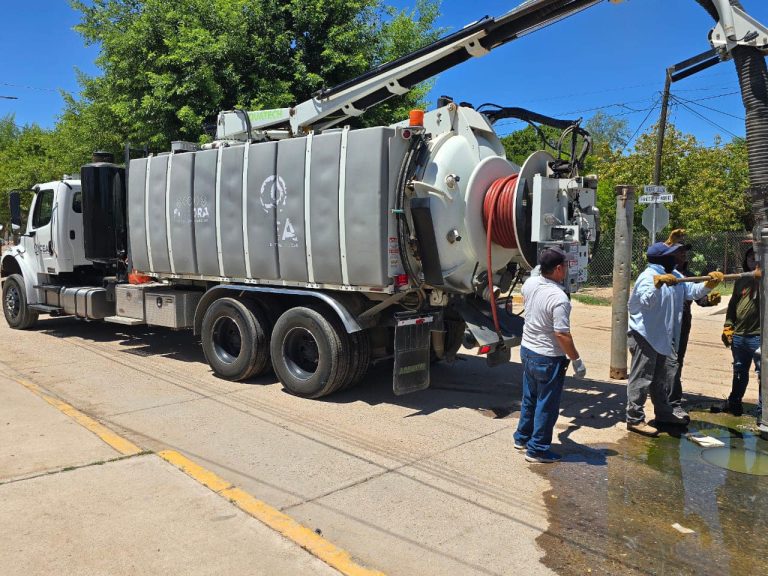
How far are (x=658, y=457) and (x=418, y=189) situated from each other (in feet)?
10.9

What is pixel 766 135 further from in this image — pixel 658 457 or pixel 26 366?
pixel 26 366

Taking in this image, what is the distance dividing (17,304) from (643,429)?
1132 cm

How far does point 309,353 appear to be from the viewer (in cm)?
745

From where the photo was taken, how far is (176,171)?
8484 mm

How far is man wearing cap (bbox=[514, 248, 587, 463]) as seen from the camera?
5059mm

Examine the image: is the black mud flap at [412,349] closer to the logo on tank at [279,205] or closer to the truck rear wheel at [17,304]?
the logo on tank at [279,205]

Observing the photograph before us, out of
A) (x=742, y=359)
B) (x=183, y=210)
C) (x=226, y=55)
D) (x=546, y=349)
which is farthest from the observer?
(x=226, y=55)

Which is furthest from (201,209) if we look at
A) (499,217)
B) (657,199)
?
(657,199)

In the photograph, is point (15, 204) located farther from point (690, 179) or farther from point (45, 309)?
point (690, 179)

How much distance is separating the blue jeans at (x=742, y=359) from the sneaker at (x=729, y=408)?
0.04 m

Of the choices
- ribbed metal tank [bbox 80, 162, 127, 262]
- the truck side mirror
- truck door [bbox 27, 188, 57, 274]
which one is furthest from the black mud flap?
the truck side mirror

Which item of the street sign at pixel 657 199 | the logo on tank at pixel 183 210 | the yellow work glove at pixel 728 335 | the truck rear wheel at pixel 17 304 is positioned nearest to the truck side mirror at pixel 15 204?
the truck rear wheel at pixel 17 304

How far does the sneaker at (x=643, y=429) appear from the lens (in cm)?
584

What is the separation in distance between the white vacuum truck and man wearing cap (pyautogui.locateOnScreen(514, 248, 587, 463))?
114cm
